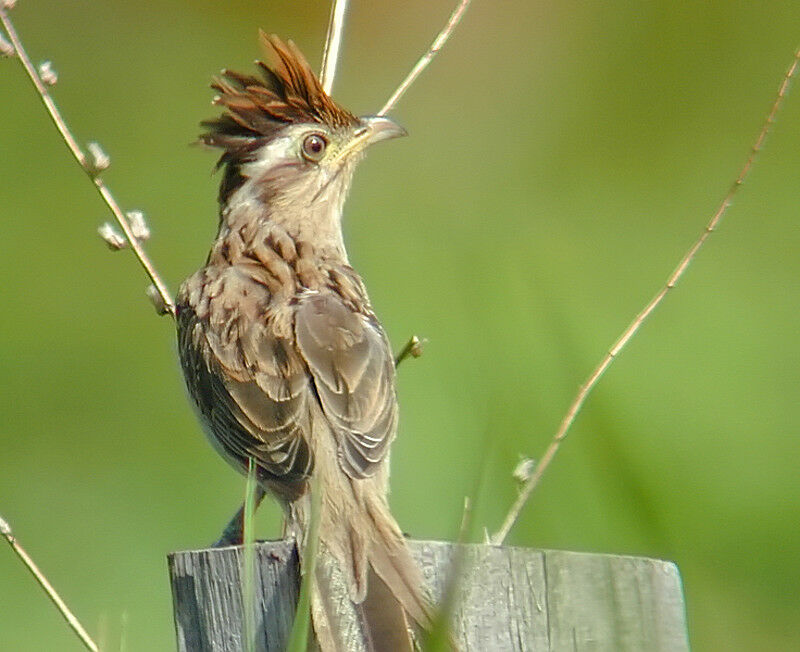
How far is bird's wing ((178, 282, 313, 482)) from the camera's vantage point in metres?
5.14

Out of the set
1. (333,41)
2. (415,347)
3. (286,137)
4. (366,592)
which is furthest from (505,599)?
(286,137)

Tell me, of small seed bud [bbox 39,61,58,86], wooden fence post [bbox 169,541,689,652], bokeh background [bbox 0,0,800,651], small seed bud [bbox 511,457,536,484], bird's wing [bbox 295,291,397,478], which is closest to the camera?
wooden fence post [bbox 169,541,689,652]

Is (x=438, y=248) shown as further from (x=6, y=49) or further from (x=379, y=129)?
(x=6, y=49)

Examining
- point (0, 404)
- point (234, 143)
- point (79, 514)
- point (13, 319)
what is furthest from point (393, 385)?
point (13, 319)

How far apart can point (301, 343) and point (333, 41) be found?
0.96 metres

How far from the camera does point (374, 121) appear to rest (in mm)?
6359

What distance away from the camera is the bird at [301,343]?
431 cm

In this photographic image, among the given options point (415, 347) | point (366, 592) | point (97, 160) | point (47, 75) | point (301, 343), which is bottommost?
point (366, 592)

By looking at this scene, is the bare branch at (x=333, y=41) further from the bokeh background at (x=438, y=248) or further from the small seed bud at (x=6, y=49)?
the bokeh background at (x=438, y=248)

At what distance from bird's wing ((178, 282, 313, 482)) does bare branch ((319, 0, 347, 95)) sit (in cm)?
79

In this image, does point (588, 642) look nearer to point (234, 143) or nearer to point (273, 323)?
point (273, 323)

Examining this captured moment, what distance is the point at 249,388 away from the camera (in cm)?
539

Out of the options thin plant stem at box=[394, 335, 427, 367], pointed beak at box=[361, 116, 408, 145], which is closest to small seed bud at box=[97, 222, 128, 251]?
thin plant stem at box=[394, 335, 427, 367]

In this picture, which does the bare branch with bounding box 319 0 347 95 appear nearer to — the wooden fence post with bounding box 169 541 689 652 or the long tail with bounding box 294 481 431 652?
the long tail with bounding box 294 481 431 652
